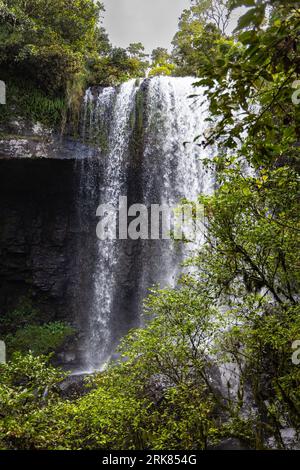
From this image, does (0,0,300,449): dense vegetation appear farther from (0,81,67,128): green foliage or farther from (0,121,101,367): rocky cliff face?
(0,81,67,128): green foliage

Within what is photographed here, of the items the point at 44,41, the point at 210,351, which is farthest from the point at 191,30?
the point at 210,351

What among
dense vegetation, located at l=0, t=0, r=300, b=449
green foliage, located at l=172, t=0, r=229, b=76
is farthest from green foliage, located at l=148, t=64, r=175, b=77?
dense vegetation, located at l=0, t=0, r=300, b=449

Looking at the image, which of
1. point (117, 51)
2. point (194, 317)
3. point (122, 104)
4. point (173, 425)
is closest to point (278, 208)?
point (194, 317)

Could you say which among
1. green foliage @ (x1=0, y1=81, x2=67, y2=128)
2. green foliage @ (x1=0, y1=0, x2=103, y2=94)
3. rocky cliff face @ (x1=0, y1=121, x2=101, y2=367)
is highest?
green foliage @ (x1=0, y1=0, x2=103, y2=94)

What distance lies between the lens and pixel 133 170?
1384 centimetres

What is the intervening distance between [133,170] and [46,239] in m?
3.90

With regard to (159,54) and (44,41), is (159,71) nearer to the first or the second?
(44,41)

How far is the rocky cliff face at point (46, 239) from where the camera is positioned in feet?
44.0

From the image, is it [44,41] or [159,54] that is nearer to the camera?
[44,41]

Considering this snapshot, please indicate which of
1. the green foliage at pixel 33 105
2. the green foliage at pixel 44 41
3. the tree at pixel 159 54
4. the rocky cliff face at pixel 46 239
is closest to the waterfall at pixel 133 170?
the rocky cliff face at pixel 46 239

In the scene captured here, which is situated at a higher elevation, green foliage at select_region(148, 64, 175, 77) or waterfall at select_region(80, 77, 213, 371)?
green foliage at select_region(148, 64, 175, 77)

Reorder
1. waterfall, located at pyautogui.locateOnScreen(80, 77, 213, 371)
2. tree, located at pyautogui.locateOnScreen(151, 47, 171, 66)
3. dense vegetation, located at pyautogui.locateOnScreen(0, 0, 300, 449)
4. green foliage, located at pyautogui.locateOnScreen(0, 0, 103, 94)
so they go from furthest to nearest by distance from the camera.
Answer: tree, located at pyautogui.locateOnScreen(151, 47, 171, 66) → waterfall, located at pyautogui.locateOnScreen(80, 77, 213, 371) → green foliage, located at pyautogui.locateOnScreen(0, 0, 103, 94) → dense vegetation, located at pyautogui.locateOnScreen(0, 0, 300, 449)

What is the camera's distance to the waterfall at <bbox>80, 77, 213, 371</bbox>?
13.3 metres

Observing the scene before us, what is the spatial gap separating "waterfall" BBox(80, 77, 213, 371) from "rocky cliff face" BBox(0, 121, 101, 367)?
38 cm
